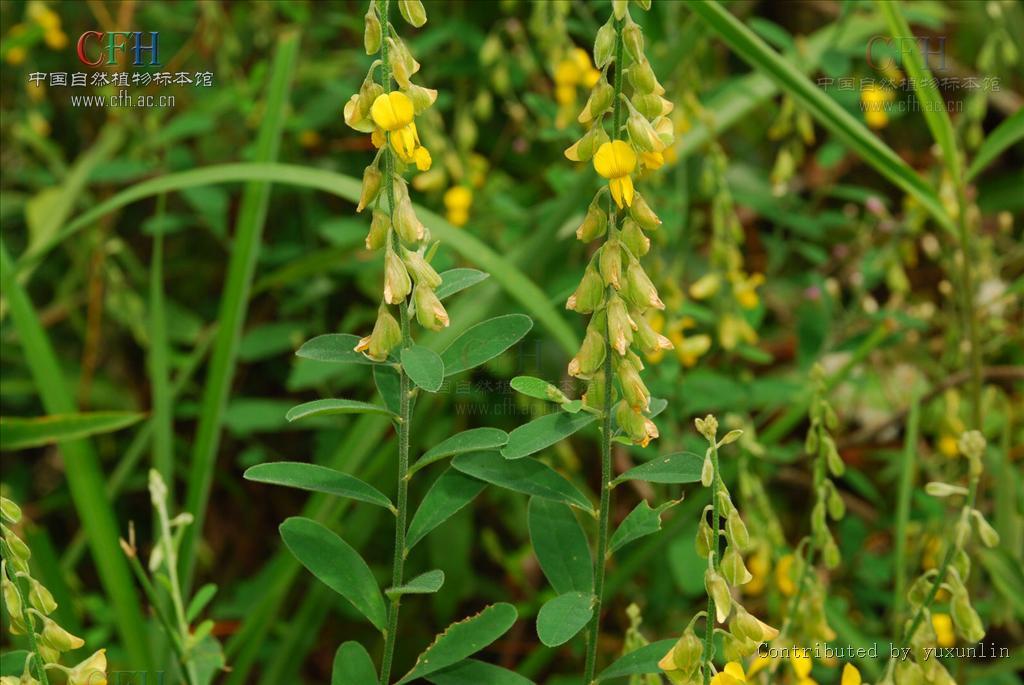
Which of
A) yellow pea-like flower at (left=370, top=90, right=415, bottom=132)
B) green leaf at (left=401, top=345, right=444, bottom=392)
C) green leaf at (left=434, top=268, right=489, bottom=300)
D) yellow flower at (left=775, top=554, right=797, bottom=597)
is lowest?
yellow flower at (left=775, top=554, right=797, bottom=597)

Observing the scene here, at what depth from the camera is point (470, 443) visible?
34.6 inches

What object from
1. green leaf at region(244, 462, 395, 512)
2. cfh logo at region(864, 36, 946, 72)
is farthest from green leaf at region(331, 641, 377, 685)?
cfh logo at region(864, 36, 946, 72)

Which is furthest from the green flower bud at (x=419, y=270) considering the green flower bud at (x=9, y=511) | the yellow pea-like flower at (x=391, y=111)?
the green flower bud at (x=9, y=511)

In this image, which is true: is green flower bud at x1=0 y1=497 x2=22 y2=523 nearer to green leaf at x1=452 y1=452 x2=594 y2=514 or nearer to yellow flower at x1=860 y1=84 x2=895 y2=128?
green leaf at x1=452 y1=452 x2=594 y2=514

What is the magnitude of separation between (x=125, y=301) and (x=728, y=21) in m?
1.34

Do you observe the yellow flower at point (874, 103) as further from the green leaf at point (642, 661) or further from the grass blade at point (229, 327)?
the green leaf at point (642, 661)

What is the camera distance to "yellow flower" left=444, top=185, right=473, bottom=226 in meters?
1.97

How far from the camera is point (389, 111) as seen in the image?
786mm

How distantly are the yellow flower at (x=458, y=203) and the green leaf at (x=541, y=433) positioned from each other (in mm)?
1114

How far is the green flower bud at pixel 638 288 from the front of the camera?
2.76 feet

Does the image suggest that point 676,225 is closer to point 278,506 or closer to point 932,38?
point 278,506

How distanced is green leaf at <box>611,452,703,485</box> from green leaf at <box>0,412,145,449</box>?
2.23 feet

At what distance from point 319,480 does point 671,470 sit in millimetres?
291

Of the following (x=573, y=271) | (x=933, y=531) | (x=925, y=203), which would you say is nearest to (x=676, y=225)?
(x=573, y=271)
